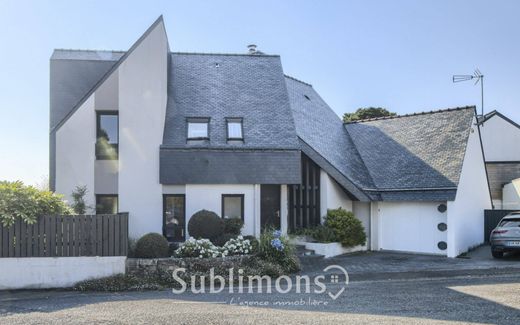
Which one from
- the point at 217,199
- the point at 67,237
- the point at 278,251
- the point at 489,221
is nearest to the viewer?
the point at 67,237

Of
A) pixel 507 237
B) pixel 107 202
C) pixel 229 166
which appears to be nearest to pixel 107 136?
pixel 107 202

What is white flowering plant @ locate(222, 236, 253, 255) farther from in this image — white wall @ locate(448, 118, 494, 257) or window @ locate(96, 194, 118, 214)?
white wall @ locate(448, 118, 494, 257)

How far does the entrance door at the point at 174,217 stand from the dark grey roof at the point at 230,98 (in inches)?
79.2

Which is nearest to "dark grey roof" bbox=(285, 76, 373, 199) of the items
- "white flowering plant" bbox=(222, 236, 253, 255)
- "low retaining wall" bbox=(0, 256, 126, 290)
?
"white flowering plant" bbox=(222, 236, 253, 255)

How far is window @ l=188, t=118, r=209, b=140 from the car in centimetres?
1116

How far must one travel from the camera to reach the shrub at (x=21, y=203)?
40.1 ft

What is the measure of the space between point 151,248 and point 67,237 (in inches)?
93.0

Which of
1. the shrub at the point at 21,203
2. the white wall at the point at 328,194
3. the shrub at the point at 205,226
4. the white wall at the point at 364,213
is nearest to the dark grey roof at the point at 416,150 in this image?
the white wall at the point at 364,213

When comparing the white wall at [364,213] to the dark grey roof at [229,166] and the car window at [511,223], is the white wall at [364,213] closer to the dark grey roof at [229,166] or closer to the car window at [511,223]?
the dark grey roof at [229,166]

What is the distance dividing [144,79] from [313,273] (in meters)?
9.44

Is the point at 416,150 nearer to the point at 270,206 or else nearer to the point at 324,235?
the point at 324,235

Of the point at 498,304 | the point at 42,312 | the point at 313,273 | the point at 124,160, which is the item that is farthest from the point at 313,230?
the point at 42,312

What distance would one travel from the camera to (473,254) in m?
17.8

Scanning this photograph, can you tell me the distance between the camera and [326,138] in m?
20.6
